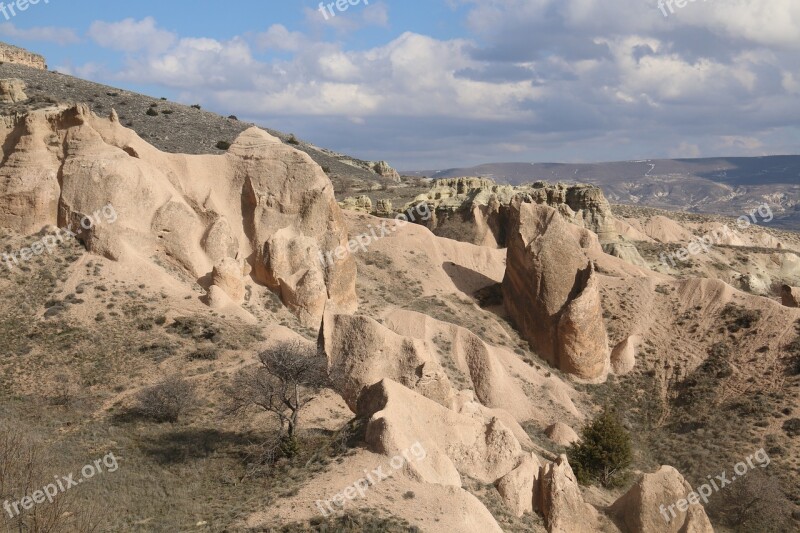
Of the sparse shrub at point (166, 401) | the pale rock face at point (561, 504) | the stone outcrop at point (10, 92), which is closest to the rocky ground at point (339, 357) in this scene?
the pale rock face at point (561, 504)

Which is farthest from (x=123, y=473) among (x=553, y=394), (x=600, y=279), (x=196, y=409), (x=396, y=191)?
(x=396, y=191)

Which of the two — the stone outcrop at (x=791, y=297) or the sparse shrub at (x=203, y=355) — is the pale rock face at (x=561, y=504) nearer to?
the sparse shrub at (x=203, y=355)

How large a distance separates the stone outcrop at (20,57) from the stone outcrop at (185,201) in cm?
5666

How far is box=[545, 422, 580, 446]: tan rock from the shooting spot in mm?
28094

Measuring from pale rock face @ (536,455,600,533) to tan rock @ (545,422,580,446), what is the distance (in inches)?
287

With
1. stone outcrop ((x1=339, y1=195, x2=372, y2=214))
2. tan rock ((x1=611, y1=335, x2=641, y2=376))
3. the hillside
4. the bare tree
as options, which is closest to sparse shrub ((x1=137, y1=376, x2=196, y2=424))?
the bare tree

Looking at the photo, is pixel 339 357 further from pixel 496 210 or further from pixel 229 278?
pixel 496 210

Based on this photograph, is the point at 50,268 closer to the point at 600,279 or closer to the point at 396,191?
the point at 600,279

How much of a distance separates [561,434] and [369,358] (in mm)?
9765

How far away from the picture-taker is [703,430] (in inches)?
1202

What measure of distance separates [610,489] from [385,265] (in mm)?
19914

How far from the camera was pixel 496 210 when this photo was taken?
54.9m

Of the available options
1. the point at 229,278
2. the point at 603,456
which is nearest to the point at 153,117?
the point at 229,278

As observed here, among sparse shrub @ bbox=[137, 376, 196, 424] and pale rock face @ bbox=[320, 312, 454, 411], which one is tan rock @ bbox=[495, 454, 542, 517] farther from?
sparse shrub @ bbox=[137, 376, 196, 424]
